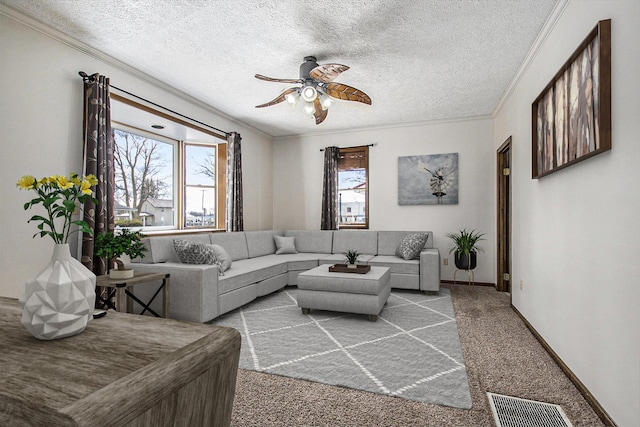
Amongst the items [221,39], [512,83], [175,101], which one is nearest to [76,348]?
[221,39]

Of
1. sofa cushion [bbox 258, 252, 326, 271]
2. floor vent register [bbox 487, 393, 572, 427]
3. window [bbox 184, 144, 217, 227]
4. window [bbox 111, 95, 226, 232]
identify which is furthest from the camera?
window [bbox 184, 144, 217, 227]

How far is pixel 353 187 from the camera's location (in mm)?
5934

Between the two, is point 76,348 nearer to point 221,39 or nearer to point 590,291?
point 590,291

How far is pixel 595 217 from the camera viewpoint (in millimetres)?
1848

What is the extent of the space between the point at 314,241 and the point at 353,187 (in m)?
1.22

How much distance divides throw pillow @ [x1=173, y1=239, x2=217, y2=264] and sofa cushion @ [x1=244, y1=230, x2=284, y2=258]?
149 centimetres

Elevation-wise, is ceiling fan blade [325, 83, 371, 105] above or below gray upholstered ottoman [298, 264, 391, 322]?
above

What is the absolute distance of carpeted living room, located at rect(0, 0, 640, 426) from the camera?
40.2 inches

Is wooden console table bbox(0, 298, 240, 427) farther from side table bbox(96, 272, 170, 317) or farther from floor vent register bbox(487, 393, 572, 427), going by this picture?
Answer: side table bbox(96, 272, 170, 317)

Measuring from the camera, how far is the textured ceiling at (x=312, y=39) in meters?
2.48

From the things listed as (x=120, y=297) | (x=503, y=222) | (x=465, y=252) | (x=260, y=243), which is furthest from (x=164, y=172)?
(x=503, y=222)

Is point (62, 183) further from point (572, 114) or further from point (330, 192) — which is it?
point (330, 192)

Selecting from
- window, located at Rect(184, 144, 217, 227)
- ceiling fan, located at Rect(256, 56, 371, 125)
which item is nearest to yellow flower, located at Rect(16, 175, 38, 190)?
ceiling fan, located at Rect(256, 56, 371, 125)

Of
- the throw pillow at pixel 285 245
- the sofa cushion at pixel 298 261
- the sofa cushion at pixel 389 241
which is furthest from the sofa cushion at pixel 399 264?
the throw pillow at pixel 285 245
